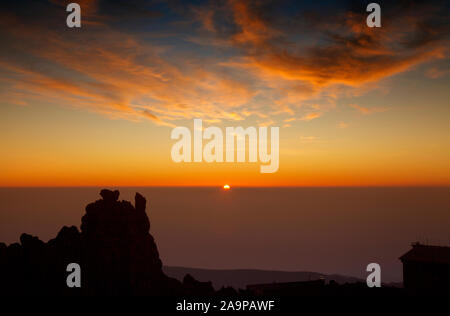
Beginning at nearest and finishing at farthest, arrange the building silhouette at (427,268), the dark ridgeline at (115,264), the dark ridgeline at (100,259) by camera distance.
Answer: the dark ridgeline at (115,264) → the dark ridgeline at (100,259) → the building silhouette at (427,268)

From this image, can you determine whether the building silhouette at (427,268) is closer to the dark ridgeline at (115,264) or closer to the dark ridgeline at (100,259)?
the dark ridgeline at (115,264)

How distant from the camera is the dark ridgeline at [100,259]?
5972cm

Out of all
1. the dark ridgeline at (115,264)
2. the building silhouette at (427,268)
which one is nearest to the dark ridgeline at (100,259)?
the dark ridgeline at (115,264)

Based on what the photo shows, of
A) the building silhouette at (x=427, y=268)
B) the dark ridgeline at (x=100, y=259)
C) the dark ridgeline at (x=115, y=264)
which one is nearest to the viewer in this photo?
the dark ridgeline at (x=115, y=264)

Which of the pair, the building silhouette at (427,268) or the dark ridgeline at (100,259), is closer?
the dark ridgeline at (100,259)

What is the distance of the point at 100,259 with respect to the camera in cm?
6662

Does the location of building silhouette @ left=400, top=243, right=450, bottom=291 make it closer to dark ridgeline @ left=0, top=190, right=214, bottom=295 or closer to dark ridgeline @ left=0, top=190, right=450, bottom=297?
dark ridgeline @ left=0, top=190, right=450, bottom=297

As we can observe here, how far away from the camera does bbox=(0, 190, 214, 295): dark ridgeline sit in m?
59.7

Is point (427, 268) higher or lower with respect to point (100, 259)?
lower

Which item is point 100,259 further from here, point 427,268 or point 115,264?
point 427,268

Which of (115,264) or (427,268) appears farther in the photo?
(115,264)

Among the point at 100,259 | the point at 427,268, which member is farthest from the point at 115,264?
the point at 427,268
